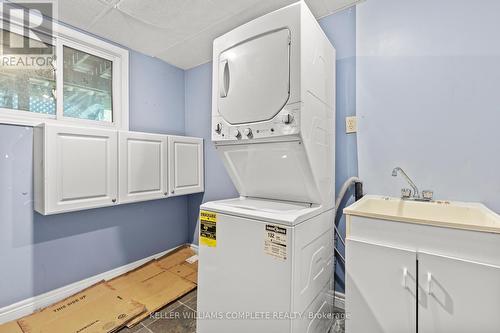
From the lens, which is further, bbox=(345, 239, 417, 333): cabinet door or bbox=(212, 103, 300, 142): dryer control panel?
bbox=(212, 103, 300, 142): dryer control panel

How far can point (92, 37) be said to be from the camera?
7.57 ft

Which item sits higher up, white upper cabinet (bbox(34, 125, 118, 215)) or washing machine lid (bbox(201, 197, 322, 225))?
white upper cabinet (bbox(34, 125, 118, 215))

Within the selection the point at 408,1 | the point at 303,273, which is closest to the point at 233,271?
the point at 303,273

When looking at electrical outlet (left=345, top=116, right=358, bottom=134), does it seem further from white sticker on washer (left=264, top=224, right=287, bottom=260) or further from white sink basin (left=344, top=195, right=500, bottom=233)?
white sticker on washer (left=264, top=224, right=287, bottom=260)

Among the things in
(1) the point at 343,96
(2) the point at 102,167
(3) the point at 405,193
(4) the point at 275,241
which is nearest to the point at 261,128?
(4) the point at 275,241

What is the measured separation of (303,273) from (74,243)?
Answer: 2138 mm

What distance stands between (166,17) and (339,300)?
2.84 m

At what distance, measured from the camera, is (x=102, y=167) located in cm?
209

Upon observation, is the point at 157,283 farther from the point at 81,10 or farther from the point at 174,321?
the point at 81,10

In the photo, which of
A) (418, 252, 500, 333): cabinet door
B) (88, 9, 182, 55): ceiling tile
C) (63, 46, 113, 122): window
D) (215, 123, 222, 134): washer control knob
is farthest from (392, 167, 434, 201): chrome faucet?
(63, 46, 113, 122): window

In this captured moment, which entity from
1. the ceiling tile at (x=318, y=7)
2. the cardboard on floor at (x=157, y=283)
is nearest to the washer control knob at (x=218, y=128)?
the ceiling tile at (x=318, y=7)

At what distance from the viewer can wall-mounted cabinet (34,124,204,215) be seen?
1825 millimetres

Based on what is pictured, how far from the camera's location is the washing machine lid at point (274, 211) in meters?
1.30

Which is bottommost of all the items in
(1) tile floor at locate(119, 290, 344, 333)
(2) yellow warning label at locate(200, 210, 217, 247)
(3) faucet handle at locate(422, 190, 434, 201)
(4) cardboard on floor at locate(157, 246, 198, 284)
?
(1) tile floor at locate(119, 290, 344, 333)
